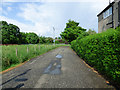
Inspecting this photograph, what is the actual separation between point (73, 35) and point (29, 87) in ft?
106

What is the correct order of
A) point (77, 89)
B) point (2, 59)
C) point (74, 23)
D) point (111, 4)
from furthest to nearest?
point (74, 23)
point (111, 4)
point (2, 59)
point (77, 89)

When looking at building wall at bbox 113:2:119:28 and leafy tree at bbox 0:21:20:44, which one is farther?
leafy tree at bbox 0:21:20:44

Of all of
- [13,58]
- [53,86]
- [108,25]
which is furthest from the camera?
[108,25]

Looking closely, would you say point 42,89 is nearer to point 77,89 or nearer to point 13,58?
point 77,89

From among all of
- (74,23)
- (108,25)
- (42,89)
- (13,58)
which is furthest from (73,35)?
(42,89)

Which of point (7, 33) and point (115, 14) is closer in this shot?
point (115, 14)

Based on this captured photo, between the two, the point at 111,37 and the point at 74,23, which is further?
the point at 74,23

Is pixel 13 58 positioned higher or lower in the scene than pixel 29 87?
higher

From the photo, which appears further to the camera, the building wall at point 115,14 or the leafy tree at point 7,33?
the leafy tree at point 7,33

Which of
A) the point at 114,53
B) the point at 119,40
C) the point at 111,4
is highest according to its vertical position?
the point at 111,4

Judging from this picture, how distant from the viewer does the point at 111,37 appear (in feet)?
8.76

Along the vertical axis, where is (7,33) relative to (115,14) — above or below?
above

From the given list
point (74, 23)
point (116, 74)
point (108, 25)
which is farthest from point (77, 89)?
point (74, 23)

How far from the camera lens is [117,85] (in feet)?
8.39
